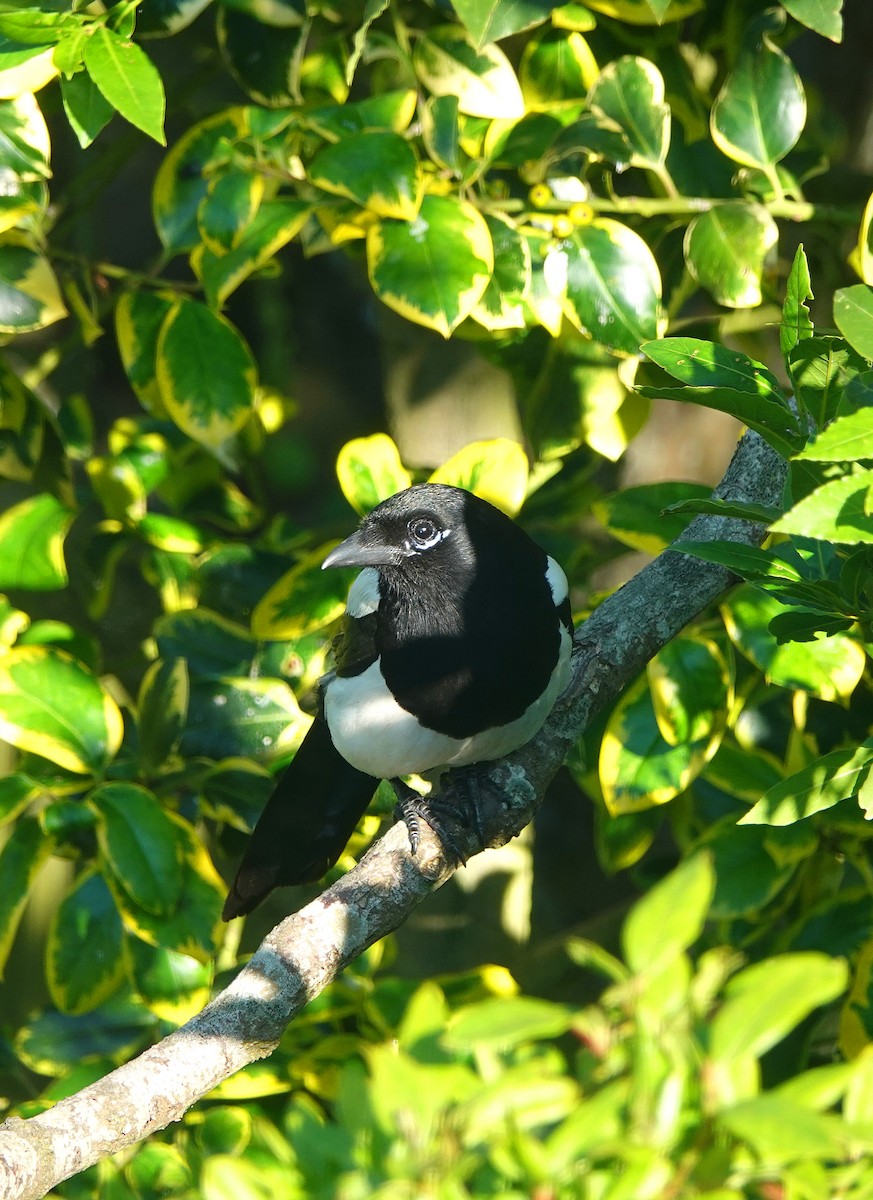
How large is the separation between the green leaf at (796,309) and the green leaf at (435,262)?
0.68m

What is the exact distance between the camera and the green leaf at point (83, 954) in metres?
2.07

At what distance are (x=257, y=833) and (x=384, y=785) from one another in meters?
0.24

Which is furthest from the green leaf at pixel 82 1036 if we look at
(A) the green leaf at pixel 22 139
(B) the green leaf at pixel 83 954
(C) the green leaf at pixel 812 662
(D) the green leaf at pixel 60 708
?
(A) the green leaf at pixel 22 139

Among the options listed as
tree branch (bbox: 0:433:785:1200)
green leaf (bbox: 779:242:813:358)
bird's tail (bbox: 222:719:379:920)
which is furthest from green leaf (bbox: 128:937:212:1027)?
green leaf (bbox: 779:242:813:358)

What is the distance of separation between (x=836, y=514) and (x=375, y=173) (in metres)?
1.15

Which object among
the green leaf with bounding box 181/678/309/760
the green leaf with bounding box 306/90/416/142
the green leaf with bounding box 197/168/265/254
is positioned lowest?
the green leaf with bounding box 181/678/309/760


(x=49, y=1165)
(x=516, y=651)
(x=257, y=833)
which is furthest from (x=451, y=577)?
(x=49, y=1165)

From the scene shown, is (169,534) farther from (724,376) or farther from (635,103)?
(724,376)

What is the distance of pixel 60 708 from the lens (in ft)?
6.45

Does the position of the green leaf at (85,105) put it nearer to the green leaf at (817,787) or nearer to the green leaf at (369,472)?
the green leaf at (369,472)

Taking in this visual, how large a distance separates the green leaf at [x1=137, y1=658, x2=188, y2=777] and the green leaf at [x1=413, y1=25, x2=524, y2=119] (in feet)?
3.42

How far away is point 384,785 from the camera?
221 centimetres

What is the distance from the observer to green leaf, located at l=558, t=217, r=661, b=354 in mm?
1942

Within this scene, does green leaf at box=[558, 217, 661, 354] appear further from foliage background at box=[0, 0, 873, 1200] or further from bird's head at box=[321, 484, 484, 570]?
bird's head at box=[321, 484, 484, 570]
